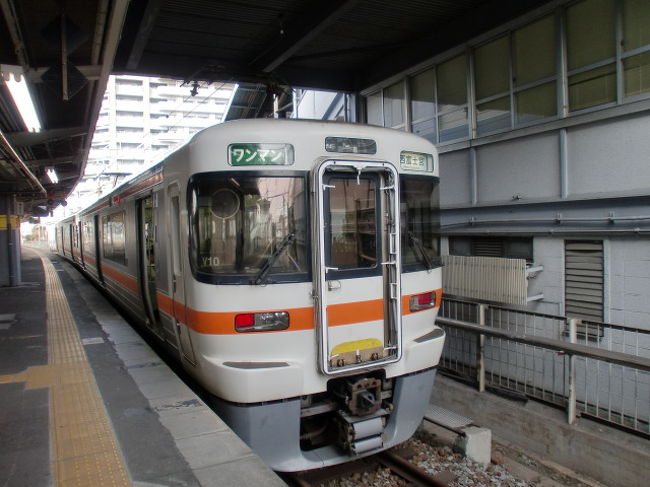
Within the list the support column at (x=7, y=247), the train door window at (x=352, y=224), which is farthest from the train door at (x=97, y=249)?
the train door window at (x=352, y=224)

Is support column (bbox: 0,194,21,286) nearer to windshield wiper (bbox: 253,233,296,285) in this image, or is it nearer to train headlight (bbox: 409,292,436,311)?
windshield wiper (bbox: 253,233,296,285)

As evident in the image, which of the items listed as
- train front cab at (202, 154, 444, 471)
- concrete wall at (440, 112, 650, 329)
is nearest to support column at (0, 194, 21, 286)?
concrete wall at (440, 112, 650, 329)

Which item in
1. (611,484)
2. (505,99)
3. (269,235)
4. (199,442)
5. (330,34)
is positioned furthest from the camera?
(330,34)

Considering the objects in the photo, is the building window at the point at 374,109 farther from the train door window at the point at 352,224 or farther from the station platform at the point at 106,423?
the train door window at the point at 352,224

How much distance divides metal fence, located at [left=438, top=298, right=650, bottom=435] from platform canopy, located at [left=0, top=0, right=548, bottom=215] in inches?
180

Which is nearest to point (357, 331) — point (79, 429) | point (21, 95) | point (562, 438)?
point (79, 429)

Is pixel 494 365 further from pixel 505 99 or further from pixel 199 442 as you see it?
pixel 199 442

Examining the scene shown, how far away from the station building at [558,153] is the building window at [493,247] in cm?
2

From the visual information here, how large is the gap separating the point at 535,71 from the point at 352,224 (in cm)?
478

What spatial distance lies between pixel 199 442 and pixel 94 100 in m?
5.74

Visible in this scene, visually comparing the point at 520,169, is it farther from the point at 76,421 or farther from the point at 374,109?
the point at 76,421

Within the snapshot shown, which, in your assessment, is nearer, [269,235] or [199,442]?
[199,442]

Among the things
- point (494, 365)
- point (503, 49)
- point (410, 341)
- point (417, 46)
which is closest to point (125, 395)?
point (410, 341)

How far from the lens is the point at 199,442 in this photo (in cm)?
369
